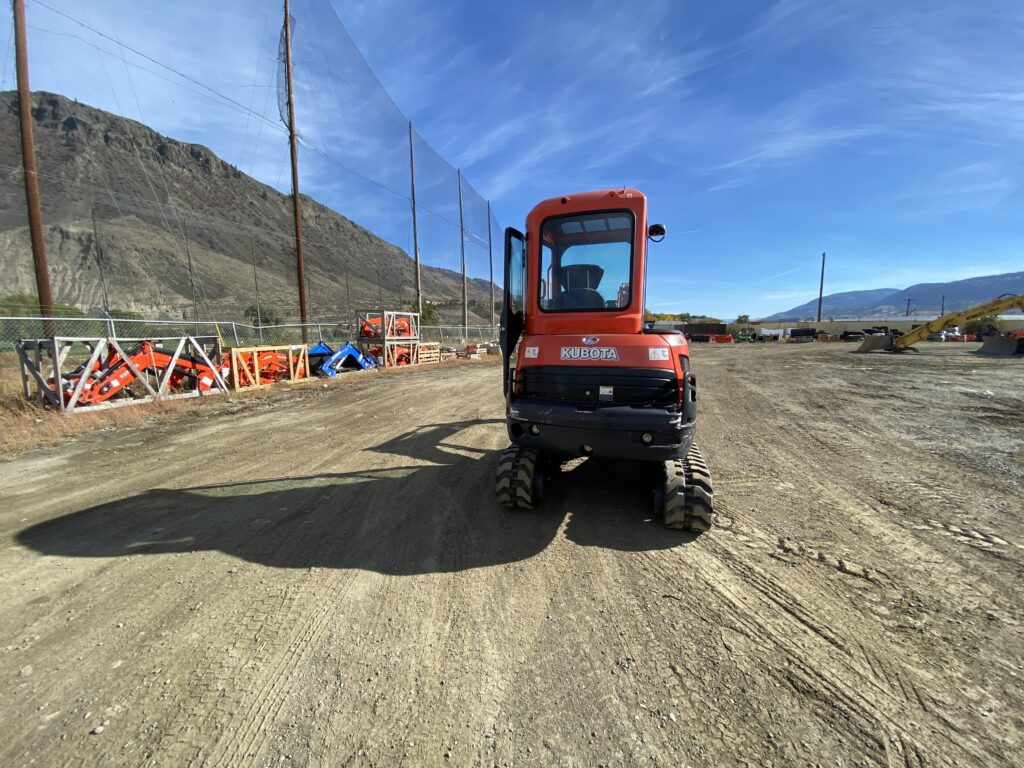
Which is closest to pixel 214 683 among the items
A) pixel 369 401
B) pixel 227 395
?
pixel 369 401

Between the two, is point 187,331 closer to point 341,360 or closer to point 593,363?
point 341,360

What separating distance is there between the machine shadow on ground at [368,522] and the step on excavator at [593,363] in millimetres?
365

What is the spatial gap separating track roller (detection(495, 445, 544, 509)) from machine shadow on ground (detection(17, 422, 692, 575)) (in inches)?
6.4

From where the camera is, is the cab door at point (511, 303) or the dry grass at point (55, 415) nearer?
the cab door at point (511, 303)

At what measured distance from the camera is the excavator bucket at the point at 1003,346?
73.2ft

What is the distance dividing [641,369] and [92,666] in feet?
12.7

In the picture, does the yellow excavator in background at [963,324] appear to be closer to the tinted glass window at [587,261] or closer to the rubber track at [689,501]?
the tinted glass window at [587,261]

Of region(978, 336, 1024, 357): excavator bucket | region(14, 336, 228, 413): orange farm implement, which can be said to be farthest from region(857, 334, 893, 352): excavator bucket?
region(14, 336, 228, 413): orange farm implement

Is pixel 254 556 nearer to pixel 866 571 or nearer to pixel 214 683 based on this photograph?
pixel 214 683

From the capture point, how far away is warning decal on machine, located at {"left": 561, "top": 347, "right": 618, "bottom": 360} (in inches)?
149

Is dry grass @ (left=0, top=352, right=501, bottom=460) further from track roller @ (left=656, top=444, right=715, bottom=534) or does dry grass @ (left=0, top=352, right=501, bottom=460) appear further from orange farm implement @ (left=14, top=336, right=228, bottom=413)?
track roller @ (left=656, top=444, right=715, bottom=534)

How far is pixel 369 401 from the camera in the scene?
10969 mm

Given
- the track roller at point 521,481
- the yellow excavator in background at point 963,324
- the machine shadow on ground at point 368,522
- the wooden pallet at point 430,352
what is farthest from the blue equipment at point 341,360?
the yellow excavator in background at point 963,324

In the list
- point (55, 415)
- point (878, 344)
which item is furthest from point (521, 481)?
point (878, 344)
